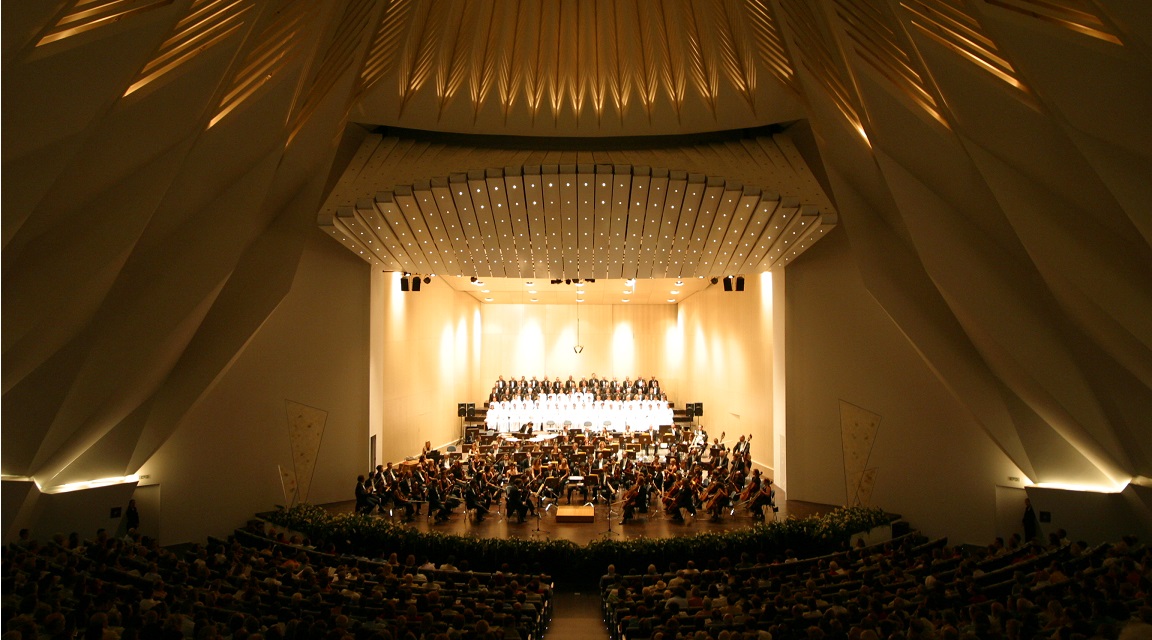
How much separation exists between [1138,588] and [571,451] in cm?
1136

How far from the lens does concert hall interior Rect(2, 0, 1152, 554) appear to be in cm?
662

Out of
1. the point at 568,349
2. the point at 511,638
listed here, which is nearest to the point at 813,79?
the point at 511,638

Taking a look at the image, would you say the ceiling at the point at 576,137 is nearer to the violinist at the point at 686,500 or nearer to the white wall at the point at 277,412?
the white wall at the point at 277,412

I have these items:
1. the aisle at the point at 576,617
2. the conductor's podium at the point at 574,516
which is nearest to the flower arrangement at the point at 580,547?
the aisle at the point at 576,617

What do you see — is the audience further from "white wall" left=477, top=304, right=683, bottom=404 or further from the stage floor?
"white wall" left=477, top=304, right=683, bottom=404

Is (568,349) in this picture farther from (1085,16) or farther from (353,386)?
(1085,16)

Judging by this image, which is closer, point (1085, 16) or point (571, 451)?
point (1085, 16)

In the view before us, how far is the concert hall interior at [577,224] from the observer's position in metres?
6.62

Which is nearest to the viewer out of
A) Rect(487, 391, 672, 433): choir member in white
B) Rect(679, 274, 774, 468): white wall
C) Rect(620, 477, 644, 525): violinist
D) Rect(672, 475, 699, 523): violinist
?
Rect(672, 475, 699, 523): violinist

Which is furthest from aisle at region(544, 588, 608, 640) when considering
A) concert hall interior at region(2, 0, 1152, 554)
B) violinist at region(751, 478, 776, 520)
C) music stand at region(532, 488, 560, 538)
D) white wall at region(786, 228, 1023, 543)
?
concert hall interior at region(2, 0, 1152, 554)

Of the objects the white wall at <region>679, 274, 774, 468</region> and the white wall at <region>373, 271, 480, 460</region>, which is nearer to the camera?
the white wall at <region>373, 271, 480, 460</region>

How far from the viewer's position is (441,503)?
13055 mm

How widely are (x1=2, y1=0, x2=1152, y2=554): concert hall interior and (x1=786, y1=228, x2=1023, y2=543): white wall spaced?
6 cm

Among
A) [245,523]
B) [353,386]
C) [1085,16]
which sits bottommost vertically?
[245,523]
